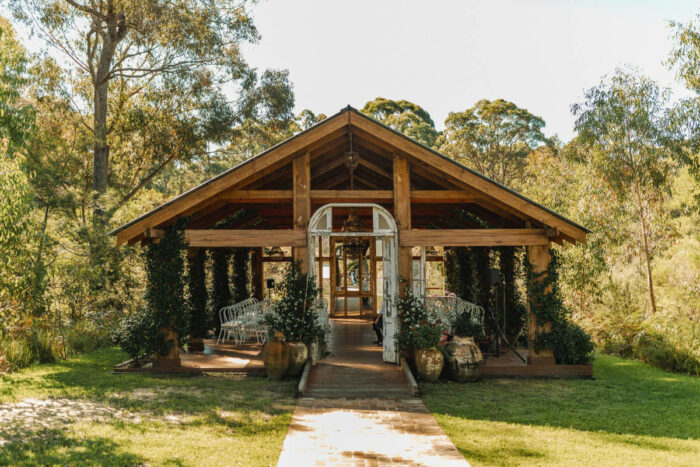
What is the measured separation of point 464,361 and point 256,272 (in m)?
9.13

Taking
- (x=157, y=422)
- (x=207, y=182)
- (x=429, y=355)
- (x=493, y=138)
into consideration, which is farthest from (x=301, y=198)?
(x=493, y=138)

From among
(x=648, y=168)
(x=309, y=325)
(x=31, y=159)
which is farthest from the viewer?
(x=648, y=168)

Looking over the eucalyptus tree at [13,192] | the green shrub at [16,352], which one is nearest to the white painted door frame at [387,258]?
the eucalyptus tree at [13,192]

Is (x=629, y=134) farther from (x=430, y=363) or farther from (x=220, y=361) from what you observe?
(x=220, y=361)

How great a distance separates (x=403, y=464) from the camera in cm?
499

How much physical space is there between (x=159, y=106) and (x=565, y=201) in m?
15.4

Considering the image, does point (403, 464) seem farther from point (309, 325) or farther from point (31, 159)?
point (31, 159)

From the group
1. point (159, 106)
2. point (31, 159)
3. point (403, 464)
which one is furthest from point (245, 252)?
point (403, 464)

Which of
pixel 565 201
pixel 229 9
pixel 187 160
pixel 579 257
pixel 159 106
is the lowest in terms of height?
pixel 579 257

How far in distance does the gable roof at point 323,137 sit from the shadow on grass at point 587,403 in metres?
2.59

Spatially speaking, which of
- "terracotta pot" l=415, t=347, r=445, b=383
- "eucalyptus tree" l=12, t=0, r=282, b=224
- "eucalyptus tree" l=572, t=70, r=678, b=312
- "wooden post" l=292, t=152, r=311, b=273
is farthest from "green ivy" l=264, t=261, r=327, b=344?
"eucalyptus tree" l=12, t=0, r=282, b=224

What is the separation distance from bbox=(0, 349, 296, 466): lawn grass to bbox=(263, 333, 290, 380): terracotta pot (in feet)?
0.63

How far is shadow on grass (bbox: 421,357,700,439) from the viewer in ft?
21.1

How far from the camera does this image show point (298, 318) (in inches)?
343
